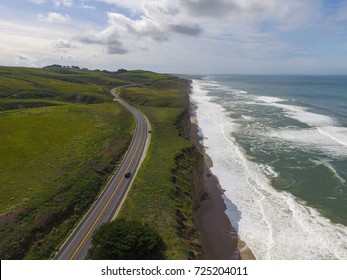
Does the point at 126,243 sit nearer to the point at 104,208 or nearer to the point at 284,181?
the point at 104,208

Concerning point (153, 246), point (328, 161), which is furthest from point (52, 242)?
point (328, 161)

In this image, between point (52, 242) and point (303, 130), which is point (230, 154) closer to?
point (303, 130)

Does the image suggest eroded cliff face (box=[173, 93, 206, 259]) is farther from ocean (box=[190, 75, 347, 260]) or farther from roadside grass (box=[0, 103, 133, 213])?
roadside grass (box=[0, 103, 133, 213])

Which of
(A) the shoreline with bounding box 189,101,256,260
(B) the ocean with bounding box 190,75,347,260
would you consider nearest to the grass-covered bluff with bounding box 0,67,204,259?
(A) the shoreline with bounding box 189,101,256,260

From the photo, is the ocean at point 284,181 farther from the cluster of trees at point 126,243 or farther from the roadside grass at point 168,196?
the cluster of trees at point 126,243

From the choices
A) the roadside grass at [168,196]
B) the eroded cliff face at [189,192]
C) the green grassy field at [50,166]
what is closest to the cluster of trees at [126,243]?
the roadside grass at [168,196]

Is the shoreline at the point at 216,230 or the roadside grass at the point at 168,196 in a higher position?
the roadside grass at the point at 168,196
